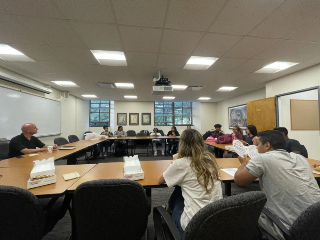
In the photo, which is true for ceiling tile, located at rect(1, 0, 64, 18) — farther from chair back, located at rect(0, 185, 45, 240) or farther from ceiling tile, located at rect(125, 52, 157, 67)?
chair back, located at rect(0, 185, 45, 240)

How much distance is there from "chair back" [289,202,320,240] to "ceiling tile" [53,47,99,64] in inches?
130

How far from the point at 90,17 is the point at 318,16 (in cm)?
288

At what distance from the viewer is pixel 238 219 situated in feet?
2.29

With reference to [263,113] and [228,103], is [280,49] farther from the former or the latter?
[228,103]

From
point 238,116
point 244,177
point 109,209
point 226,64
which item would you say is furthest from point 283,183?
point 238,116

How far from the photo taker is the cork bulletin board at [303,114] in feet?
12.6

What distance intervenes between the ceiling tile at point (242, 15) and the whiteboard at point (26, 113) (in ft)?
15.8

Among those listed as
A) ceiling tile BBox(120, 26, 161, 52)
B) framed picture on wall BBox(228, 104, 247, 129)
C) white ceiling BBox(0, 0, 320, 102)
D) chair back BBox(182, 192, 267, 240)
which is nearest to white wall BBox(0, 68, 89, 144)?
white ceiling BBox(0, 0, 320, 102)

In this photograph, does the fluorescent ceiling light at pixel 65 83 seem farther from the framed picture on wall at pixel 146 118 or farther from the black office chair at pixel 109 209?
the black office chair at pixel 109 209

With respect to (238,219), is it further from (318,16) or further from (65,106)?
(65,106)

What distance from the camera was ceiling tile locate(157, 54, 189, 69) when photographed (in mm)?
2824

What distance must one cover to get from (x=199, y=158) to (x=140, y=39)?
2.06 metres

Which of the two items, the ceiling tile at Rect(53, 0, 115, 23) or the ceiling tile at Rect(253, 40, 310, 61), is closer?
the ceiling tile at Rect(53, 0, 115, 23)

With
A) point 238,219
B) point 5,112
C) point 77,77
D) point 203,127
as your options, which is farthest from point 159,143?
point 238,219
